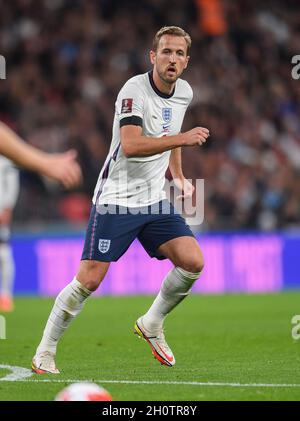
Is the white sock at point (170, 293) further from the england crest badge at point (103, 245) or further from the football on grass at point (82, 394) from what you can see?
the football on grass at point (82, 394)

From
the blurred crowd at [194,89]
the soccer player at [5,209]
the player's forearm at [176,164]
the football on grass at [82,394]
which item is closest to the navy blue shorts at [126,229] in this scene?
the player's forearm at [176,164]

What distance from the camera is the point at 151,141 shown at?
7.56 m

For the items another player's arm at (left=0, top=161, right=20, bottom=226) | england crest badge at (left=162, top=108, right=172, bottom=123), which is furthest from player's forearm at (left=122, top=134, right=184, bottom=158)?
another player's arm at (left=0, top=161, right=20, bottom=226)

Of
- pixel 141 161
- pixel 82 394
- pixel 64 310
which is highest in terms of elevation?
pixel 141 161

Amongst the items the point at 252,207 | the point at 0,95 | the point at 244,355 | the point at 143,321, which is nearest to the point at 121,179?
the point at 143,321

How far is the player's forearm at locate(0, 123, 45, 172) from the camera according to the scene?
514cm

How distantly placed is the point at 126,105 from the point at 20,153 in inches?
102

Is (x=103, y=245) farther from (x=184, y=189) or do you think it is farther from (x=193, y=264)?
(x=184, y=189)

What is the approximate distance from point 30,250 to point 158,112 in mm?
10397

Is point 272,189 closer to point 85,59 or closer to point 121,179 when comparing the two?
point 85,59

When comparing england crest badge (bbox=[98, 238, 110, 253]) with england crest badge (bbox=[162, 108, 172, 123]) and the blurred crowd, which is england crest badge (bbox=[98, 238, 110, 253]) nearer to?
england crest badge (bbox=[162, 108, 172, 123])

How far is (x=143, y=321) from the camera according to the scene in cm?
837

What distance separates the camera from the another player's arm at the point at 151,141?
7375mm

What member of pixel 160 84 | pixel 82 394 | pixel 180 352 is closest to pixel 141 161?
pixel 160 84
